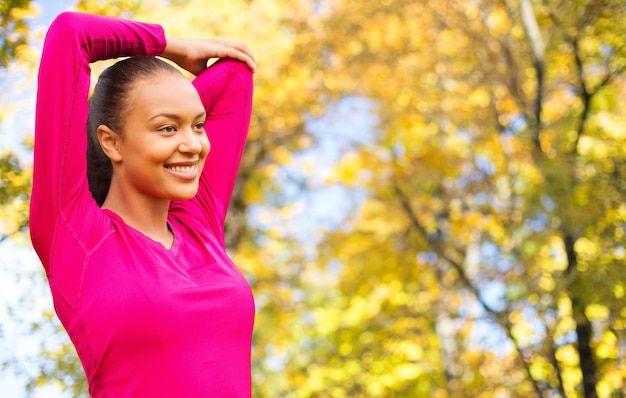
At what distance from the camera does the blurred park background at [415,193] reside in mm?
5457

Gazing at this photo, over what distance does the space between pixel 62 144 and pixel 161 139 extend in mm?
189

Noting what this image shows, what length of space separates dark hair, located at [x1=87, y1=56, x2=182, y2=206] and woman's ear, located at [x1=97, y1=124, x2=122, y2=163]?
0.04 feet

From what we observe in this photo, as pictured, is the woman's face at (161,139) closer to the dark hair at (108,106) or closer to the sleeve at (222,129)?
the dark hair at (108,106)

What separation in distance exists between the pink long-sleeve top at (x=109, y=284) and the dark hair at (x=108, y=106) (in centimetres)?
6

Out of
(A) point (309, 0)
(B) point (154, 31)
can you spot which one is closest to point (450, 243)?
(A) point (309, 0)

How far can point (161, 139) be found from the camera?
5.16 feet

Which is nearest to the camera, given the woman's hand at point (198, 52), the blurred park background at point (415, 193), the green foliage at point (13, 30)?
the woman's hand at point (198, 52)

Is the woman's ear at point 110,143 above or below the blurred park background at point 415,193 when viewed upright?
above

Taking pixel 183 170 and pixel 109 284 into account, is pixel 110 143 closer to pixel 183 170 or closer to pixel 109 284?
pixel 183 170

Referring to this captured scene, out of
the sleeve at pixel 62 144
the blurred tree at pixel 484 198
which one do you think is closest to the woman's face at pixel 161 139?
the sleeve at pixel 62 144

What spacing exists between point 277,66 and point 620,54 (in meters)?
4.86

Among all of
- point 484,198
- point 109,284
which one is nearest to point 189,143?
point 109,284

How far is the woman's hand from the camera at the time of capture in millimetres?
1822

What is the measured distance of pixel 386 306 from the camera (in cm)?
1178
